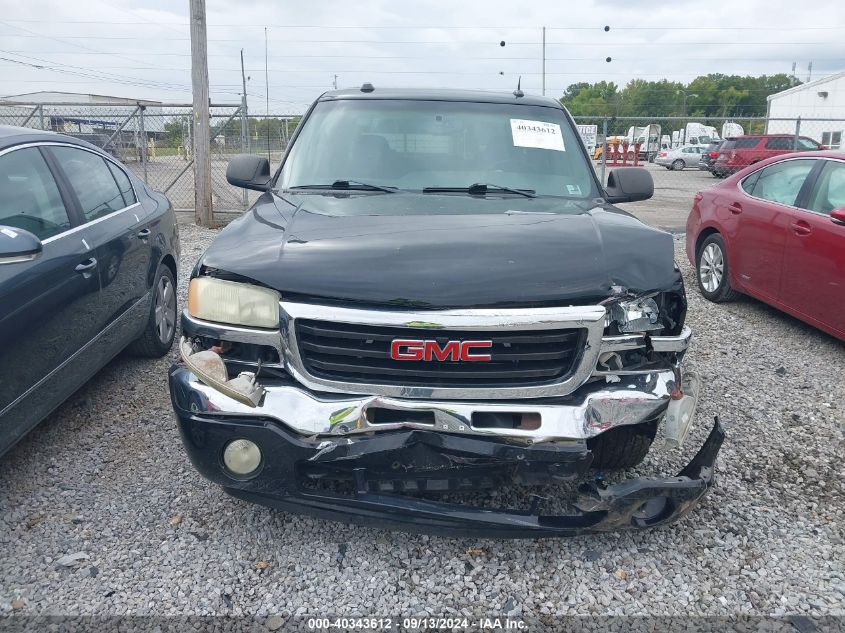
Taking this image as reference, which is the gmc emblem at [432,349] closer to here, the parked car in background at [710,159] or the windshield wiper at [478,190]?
the windshield wiper at [478,190]

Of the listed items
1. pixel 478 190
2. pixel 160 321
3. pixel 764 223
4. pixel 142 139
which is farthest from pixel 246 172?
pixel 142 139

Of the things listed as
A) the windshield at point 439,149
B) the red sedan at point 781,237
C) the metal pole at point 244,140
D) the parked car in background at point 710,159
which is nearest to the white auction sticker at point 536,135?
the windshield at point 439,149

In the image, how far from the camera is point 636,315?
8.45ft

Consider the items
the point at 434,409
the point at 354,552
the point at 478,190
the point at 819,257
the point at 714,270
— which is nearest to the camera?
the point at 434,409

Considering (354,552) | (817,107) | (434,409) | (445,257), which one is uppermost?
(817,107)

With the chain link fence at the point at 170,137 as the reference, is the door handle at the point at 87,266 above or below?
below

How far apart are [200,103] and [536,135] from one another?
Result: 8.02m

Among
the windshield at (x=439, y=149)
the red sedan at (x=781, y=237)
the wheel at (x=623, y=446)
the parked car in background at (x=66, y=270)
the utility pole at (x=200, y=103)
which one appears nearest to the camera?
the wheel at (x=623, y=446)

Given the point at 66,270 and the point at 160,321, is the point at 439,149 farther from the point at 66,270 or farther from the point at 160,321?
the point at 160,321

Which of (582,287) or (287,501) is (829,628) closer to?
(582,287)

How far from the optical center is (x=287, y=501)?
99.7 inches

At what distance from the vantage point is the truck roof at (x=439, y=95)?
13.4ft

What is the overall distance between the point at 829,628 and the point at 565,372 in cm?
126

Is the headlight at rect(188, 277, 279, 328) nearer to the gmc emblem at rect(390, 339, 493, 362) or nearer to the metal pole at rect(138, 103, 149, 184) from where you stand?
the gmc emblem at rect(390, 339, 493, 362)
